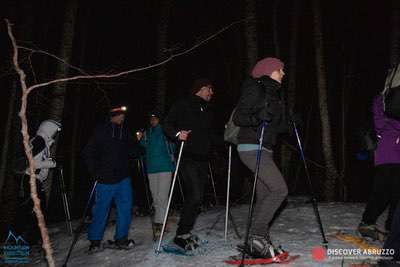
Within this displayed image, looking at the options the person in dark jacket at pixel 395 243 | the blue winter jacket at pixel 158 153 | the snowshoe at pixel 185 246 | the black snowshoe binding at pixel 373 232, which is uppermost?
the blue winter jacket at pixel 158 153

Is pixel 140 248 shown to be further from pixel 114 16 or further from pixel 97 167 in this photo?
pixel 114 16

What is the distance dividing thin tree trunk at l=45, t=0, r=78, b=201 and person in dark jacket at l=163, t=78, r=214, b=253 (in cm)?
429

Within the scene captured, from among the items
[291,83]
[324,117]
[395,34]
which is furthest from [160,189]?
[291,83]

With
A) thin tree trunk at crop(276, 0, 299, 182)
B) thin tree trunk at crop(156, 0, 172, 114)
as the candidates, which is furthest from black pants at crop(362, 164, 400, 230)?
thin tree trunk at crop(276, 0, 299, 182)

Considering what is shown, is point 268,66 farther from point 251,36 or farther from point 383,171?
point 251,36

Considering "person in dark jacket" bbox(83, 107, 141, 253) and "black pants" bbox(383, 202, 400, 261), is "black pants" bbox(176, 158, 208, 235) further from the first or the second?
"black pants" bbox(383, 202, 400, 261)

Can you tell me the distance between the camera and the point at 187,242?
5.45 m

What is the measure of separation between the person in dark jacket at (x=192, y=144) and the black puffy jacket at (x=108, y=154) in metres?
1.24

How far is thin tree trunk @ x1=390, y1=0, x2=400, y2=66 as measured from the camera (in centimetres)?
924

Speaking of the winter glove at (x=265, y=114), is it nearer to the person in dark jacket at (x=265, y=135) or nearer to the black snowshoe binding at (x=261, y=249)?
the person in dark jacket at (x=265, y=135)

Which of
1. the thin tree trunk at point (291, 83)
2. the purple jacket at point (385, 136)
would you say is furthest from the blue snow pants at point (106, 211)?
the thin tree trunk at point (291, 83)

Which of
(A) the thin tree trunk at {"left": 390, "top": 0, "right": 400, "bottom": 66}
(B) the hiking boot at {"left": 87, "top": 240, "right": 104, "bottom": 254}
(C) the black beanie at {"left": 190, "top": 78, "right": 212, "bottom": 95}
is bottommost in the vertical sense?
(B) the hiking boot at {"left": 87, "top": 240, "right": 104, "bottom": 254}

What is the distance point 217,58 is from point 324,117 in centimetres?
1080

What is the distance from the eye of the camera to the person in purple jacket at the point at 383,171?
5.27 meters
